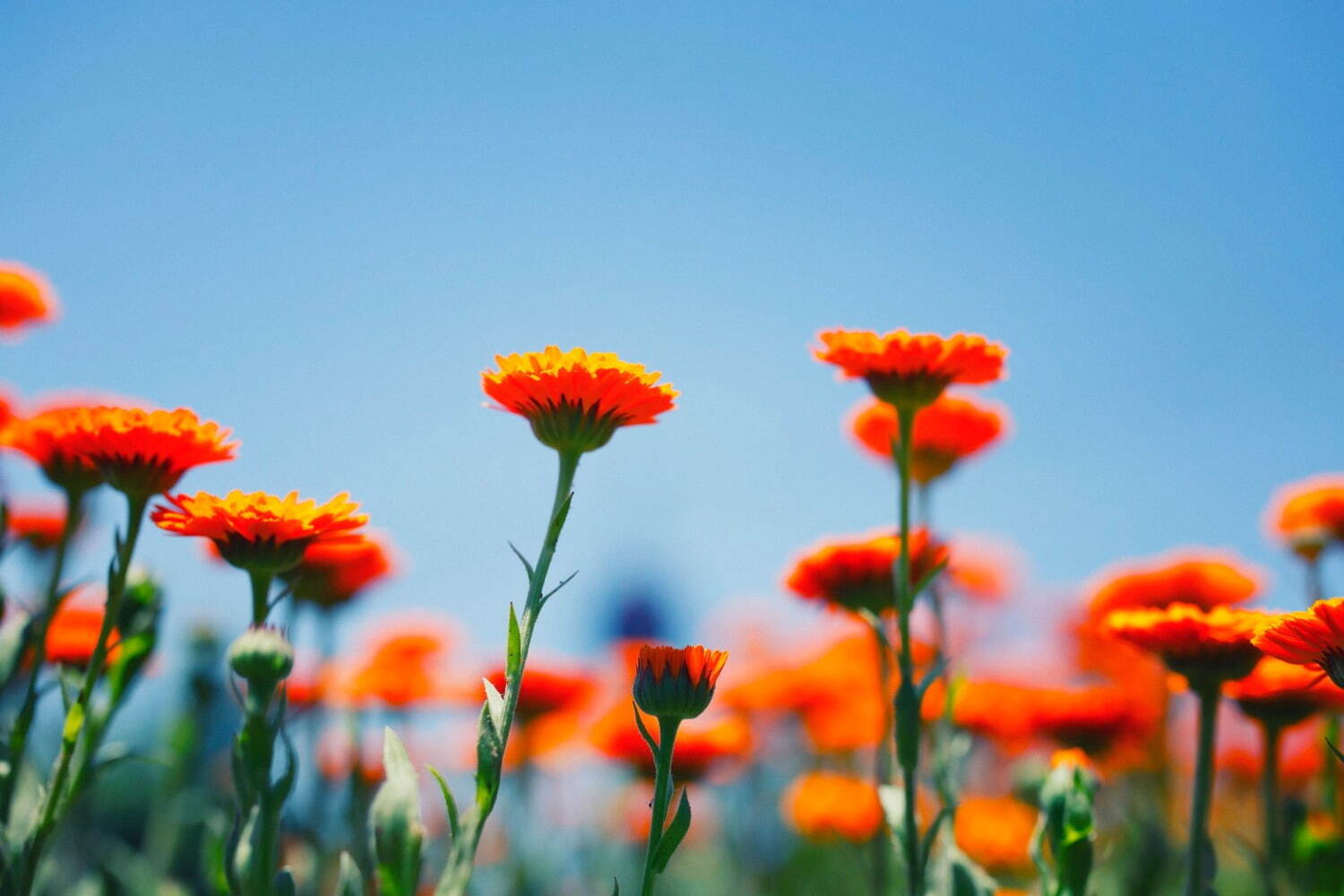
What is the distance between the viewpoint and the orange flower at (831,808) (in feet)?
9.76

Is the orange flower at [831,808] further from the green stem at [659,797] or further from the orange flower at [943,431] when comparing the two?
the green stem at [659,797]

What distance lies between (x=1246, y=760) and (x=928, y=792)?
138 centimetres

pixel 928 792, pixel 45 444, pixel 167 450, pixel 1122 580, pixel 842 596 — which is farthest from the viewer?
pixel 928 792

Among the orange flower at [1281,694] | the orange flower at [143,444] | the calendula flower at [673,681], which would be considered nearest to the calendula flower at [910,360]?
the calendula flower at [673,681]

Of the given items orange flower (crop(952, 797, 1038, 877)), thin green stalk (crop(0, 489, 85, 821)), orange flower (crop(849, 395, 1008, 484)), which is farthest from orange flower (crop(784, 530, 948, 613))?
thin green stalk (crop(0, 489, 85, 821))

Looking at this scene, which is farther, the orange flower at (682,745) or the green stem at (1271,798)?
the orange flower at (682,745)

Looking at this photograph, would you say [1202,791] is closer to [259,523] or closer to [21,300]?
[259,523]

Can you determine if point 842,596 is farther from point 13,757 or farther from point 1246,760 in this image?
point 1246,760

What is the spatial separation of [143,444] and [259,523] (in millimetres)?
273

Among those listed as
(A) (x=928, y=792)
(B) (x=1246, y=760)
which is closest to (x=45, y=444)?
(A) (x=928, y=792)

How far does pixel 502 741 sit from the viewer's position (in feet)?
4.16

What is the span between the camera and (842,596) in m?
2.30

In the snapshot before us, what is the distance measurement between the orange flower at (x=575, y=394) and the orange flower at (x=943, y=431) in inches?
42.1

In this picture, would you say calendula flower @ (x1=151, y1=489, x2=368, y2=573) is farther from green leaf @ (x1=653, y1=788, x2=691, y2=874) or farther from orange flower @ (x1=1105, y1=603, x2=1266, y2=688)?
orange flower @ (x1=1105, y1=603, x2=1266, y2=688)
